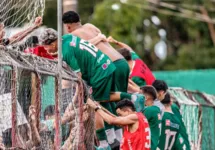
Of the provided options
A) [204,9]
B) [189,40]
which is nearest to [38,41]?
[204,9]

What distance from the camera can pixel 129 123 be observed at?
1558 centimetres

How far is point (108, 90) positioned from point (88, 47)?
697 millimetres

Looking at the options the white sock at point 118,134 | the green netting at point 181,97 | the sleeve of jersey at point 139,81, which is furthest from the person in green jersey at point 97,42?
Result: the green netting at point 181,97

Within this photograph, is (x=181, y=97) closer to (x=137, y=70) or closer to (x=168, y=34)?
(x=137, y=70)

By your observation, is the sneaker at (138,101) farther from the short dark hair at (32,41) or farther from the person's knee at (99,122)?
the short dark hair at (32,41)

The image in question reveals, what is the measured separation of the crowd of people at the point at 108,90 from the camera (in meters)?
15.6

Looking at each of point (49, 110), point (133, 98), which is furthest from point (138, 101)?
point (49, 110)

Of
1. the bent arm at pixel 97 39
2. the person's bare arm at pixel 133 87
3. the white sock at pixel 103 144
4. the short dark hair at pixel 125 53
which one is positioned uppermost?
the bent arm at pixel 97 39

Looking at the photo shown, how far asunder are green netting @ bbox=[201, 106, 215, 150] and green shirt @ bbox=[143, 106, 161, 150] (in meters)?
5.31

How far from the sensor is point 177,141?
748 inches

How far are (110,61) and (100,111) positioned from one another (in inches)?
46.0

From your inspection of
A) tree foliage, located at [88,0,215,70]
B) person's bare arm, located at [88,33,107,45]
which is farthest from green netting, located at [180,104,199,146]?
tree foliage, located at [88,0,215,70]

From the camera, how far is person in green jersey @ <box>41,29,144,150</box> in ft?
51.9

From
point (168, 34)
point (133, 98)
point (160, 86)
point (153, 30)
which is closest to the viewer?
point (133, 98)
